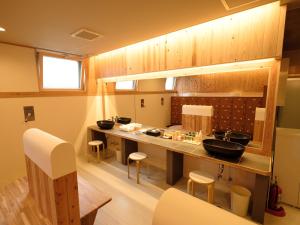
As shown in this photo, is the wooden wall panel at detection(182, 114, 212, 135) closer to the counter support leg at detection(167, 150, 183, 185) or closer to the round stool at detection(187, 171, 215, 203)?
the counter support leg at detection(167, 150, 183, 185)

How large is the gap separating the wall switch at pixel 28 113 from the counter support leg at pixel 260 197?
3769mm

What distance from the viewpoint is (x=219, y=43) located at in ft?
6.71

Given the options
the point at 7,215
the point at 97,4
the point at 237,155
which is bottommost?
the point at 7,215

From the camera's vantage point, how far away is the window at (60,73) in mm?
3293

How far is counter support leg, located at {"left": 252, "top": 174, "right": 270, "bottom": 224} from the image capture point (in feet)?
5.86

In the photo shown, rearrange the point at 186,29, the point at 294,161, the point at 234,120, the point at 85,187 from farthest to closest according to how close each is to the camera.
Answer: the point at 234,120, the point at 186,29, the point at 294,161, the point at 85,187

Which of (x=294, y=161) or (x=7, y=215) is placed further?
(x=294, y=161)

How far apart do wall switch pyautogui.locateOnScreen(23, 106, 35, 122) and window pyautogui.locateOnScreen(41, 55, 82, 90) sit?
1.65 feet

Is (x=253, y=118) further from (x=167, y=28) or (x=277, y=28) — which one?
(x=167, y=28)

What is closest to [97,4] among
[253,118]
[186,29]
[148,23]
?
[148,23]

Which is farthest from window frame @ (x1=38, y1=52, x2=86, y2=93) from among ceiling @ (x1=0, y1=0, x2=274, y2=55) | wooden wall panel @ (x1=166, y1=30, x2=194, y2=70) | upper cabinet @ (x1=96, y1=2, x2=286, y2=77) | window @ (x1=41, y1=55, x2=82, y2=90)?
wooden wall panel @ (x1=166, y1=30, x2=194, y2=70)

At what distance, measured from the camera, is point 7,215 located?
1.50m

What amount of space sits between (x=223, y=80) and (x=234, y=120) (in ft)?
2.18

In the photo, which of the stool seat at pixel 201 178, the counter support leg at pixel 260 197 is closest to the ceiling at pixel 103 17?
the counter support leg at pixel 260 197
